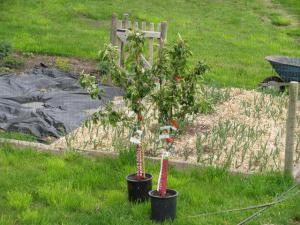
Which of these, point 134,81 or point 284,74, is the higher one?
point 134,81

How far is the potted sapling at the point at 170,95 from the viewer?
580 cm

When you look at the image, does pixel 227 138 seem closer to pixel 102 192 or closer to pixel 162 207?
pixel 102 192

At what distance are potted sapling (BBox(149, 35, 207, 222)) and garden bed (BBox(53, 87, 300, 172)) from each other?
1.54m

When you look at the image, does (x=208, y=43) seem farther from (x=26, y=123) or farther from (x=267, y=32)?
(x=26, y=123)

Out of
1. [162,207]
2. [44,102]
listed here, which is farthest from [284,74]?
[162,207]

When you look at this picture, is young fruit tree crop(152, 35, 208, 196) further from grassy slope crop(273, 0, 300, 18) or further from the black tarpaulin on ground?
grassy slope crop(273, 0, 300, 18)

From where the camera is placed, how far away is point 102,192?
6516 millimetres

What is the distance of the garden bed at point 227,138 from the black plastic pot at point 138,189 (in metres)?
1.33

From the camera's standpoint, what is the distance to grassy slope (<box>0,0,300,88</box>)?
50.1ft

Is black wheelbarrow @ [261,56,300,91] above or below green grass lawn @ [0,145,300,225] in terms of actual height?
above

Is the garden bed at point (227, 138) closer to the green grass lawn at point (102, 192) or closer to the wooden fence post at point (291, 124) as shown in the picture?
the wooden fence post at point (291, 124)

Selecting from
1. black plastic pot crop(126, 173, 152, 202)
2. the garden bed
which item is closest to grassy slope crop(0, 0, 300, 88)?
the garden bed

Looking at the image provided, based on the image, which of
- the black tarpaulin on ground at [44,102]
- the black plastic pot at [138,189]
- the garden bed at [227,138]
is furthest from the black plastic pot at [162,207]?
the black tarpaulin on ground at [44,102]

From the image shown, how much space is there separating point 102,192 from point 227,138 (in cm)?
255
